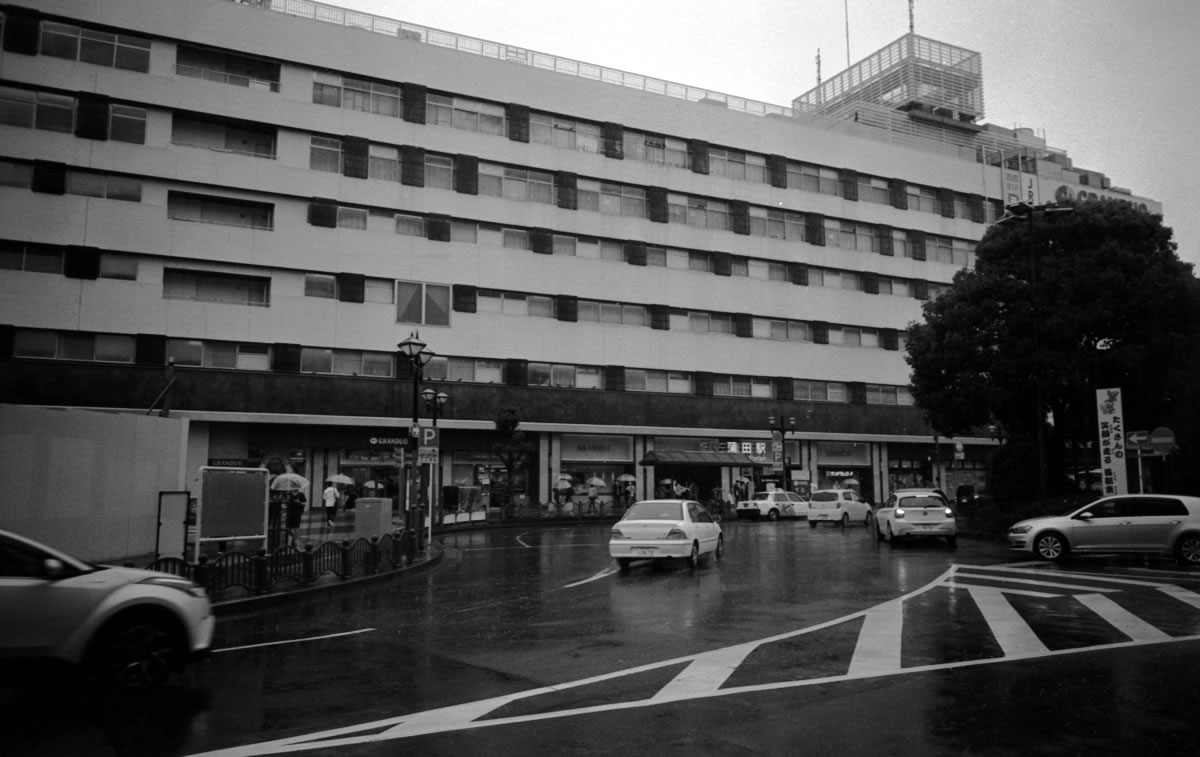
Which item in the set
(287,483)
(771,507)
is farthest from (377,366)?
(771,507)

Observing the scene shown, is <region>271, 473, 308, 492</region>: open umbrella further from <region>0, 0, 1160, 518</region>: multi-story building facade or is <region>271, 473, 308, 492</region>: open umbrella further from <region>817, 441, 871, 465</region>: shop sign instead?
<region>817, 441, 871, 465</region>: shop sign

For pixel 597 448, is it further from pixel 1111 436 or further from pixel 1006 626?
pixel 1006 626

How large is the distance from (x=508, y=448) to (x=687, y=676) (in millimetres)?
33798

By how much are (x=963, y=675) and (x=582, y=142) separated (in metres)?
42.7

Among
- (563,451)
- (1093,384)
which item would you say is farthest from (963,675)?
(563,451)

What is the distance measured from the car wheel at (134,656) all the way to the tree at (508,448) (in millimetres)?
31710

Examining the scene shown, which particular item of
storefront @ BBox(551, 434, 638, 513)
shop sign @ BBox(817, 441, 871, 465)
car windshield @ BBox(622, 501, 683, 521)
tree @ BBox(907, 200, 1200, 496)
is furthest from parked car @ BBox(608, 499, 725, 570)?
shop sign @ BBox(817, 441, 871, 465)

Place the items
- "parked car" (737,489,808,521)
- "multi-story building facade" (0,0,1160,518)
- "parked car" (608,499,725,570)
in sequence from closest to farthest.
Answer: "parked car" (608,499,725,570), "multi-story building facade" (0,0,1160,518), "parked car" (737,489,808,521)

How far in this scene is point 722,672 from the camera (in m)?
8.09

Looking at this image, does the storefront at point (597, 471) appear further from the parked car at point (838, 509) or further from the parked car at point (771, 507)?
the parked car at point (838, 509)

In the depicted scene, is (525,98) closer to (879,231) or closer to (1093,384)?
(879,231)

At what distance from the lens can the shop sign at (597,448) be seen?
4566 centimetres

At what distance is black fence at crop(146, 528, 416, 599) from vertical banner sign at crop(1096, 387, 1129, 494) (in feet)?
61.8

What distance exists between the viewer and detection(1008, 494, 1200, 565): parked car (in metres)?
17.5
